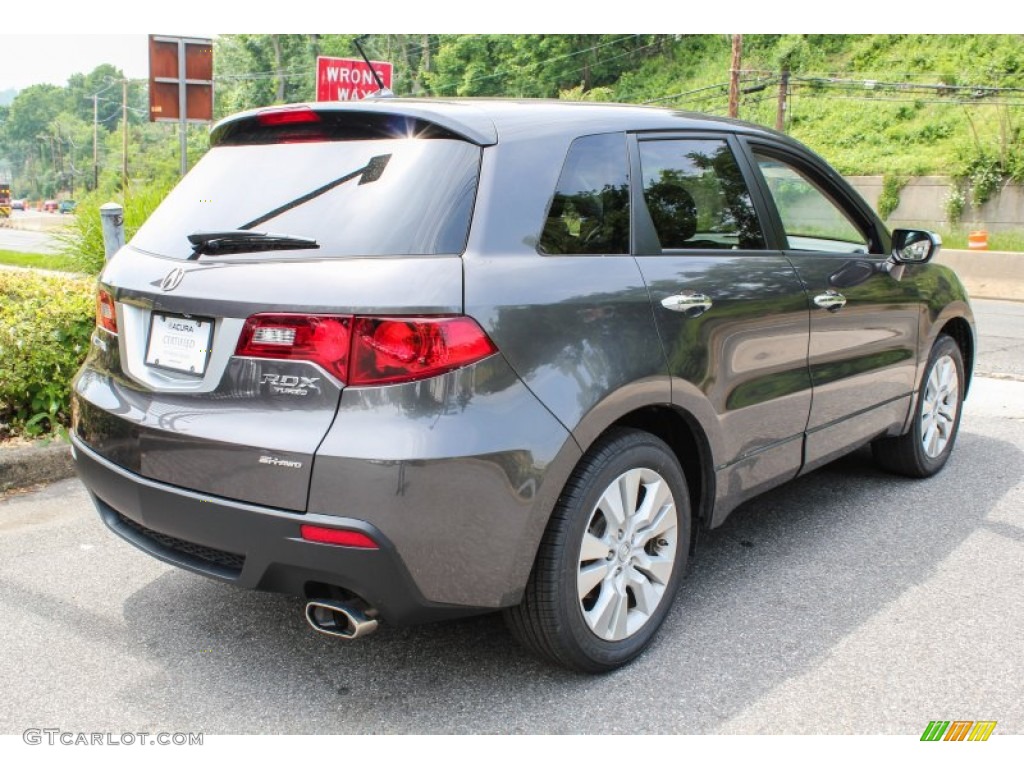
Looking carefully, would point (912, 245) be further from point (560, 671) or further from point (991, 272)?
point (991, 272)

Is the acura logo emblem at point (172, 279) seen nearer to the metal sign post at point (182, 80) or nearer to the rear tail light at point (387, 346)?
the rear tail light at point (387, 346)

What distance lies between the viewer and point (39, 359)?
16.6 feet

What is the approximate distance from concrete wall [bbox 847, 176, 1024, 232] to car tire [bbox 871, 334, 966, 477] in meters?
24.7

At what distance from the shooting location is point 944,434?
5.05 m

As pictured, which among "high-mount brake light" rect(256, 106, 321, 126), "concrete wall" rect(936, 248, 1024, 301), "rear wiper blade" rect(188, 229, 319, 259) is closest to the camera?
"rear wiper blade" rect(188, 229, 319, 259)

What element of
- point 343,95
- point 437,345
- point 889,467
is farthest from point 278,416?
point 343,95

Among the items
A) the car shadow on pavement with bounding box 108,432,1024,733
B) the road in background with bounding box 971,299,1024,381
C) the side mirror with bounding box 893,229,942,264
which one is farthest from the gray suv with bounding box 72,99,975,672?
the road in background with bounding box 971,299,1024,381

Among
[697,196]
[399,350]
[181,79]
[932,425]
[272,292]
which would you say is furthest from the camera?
[181,79]

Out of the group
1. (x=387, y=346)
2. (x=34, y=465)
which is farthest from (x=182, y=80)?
(x=387, y=346)

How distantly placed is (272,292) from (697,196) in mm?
1620

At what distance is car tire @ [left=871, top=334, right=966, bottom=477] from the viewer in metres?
4.75

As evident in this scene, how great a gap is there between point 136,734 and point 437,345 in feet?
4.57

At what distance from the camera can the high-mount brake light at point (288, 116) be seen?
2.90 metres

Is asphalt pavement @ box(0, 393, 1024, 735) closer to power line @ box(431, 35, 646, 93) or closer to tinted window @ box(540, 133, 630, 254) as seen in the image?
tinted window @ box(540, 133, 630, 254)
